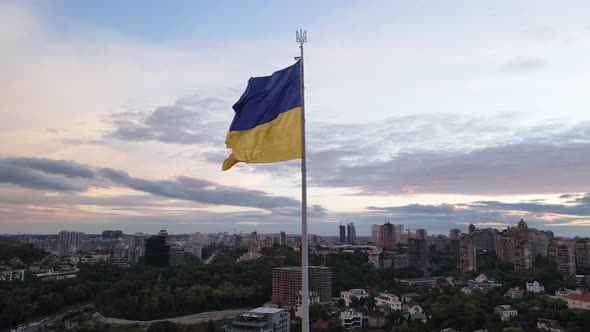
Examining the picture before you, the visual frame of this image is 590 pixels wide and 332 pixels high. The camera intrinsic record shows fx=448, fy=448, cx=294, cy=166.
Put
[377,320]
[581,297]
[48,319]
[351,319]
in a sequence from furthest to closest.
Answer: [48,319] → [581,297] → [351,319] → [377,320]

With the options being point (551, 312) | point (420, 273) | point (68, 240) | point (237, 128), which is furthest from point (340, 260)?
point (68, 240)

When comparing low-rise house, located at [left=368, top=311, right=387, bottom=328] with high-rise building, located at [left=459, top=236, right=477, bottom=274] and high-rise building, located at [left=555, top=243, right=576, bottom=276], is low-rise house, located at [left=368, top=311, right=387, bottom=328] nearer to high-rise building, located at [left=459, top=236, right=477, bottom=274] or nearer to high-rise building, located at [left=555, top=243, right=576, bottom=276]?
high-rise building, located at [left=459, top=236, right=477, bottom=274]

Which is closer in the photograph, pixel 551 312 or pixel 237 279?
pixel 551 312

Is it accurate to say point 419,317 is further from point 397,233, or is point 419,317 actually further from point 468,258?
point 397,233

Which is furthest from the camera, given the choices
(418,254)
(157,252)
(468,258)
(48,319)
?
(418,254)

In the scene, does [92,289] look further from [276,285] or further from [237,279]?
[276,285]

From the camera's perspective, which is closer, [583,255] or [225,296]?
[225,296]

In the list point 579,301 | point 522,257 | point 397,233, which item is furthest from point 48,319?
point 397,233
